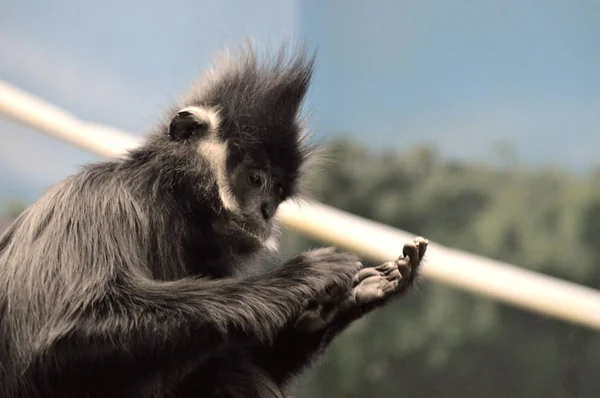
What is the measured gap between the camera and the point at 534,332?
380 centimetres

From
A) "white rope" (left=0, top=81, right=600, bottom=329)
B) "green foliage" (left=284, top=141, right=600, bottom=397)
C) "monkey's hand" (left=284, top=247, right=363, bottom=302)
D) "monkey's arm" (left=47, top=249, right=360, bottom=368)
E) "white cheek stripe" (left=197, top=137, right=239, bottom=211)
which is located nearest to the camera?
"monkey's arm" (left=47, top=249, right=360, bottom=368)

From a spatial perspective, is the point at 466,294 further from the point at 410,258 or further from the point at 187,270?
the point at 187,270

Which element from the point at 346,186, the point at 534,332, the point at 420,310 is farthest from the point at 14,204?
the point at 534,332

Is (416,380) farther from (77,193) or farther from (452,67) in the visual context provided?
(77,193)

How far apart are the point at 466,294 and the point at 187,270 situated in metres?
2.42

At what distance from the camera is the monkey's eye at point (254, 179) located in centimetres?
210

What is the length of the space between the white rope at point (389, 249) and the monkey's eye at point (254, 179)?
126 centimetres

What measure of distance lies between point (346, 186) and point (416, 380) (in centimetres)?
122

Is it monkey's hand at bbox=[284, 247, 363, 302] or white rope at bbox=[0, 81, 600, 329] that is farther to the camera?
white rope at bbox=[0, 81, 600, 329]

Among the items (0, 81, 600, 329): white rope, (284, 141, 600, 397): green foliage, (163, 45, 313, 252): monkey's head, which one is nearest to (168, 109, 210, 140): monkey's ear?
(163, 45, 313, 252): monkey's head

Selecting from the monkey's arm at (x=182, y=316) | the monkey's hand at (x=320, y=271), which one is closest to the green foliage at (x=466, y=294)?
the monkey's hand at (x=320, y=271)

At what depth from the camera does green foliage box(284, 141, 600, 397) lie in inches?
148

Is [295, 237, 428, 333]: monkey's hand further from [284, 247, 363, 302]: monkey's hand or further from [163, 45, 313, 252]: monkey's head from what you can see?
[163, 45, 313, 252]: monkey's head

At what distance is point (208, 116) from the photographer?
→ 215 cm
